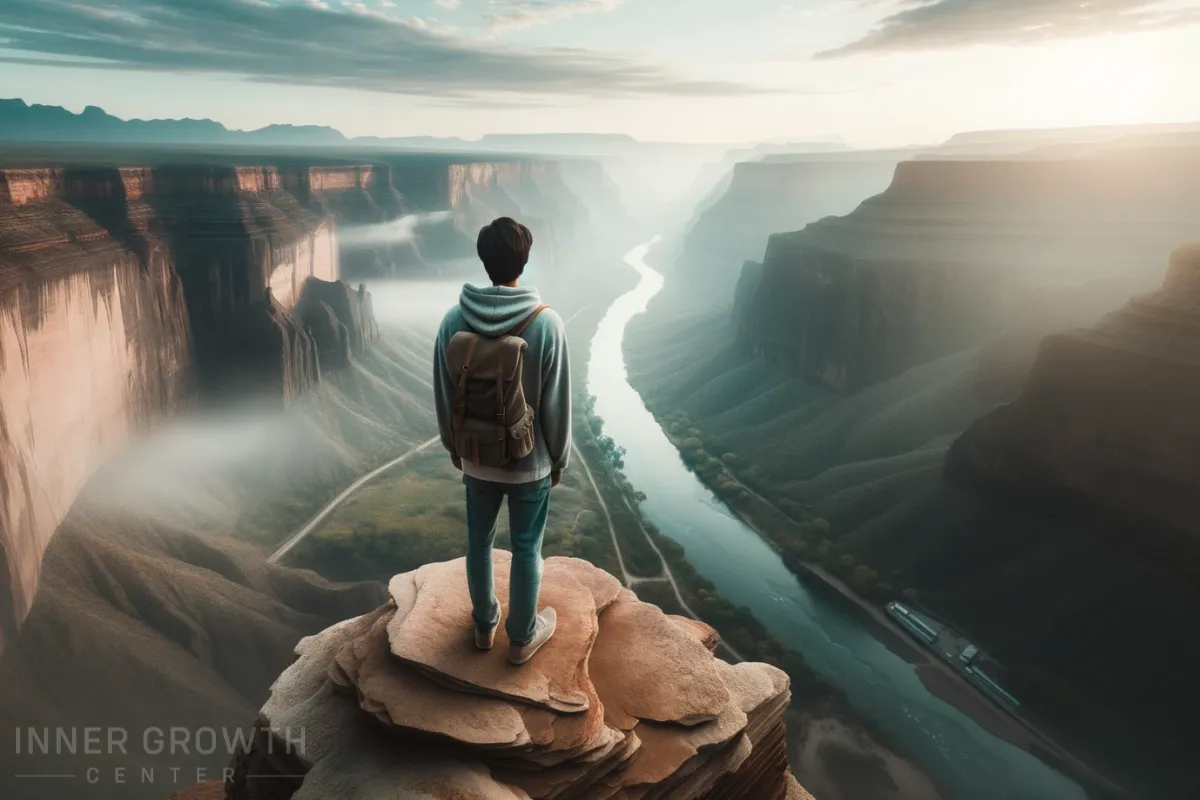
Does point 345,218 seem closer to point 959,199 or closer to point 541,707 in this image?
point 959,199

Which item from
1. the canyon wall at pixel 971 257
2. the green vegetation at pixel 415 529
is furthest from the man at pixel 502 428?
the canyon wall at pixel 971 257

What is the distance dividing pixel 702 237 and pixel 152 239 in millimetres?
117217

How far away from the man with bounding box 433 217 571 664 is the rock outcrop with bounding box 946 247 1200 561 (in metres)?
31.3

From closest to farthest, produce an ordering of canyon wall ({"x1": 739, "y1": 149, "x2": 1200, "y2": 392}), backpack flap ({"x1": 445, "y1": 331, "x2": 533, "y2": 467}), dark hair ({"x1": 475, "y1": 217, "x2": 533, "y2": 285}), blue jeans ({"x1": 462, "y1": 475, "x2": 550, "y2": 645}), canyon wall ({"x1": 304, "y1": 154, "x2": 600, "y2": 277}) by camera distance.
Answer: backpack flap ({"x1": 445, "y1": 331, "x2": 533, "y2": 467}), dark hair ({"x1": 475, "y1": 217, "x2": 533, "y2": 285}), blue jeans ({"x1": 462, "y1": 475, "x2": 550, "y2": 645}), canyon wall ({"x1": 739, "y1": 149, "x2": 1200, "y2": 392}), canyon wall ({"x1": 304, "y1": 154, "x2": 600, "y2": 277})

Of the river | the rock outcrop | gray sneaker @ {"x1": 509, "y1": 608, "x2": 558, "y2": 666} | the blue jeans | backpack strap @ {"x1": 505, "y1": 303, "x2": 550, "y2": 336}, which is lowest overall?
the river

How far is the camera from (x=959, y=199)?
6025 cm

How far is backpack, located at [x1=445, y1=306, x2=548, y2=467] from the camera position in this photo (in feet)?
19.5

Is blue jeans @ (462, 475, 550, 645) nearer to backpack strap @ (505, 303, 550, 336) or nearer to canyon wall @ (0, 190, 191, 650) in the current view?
backpack strap @ (505, 303, 550, 336)

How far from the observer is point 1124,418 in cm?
2931

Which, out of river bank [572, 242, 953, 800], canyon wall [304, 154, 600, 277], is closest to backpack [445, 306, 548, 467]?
river bank [572, 242, 953, 800]

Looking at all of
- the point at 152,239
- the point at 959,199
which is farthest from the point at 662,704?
the point at 959,199

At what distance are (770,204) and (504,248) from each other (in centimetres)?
13760

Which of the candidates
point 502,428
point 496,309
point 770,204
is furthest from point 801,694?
point 770,204

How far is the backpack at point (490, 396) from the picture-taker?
5949 millimetres
